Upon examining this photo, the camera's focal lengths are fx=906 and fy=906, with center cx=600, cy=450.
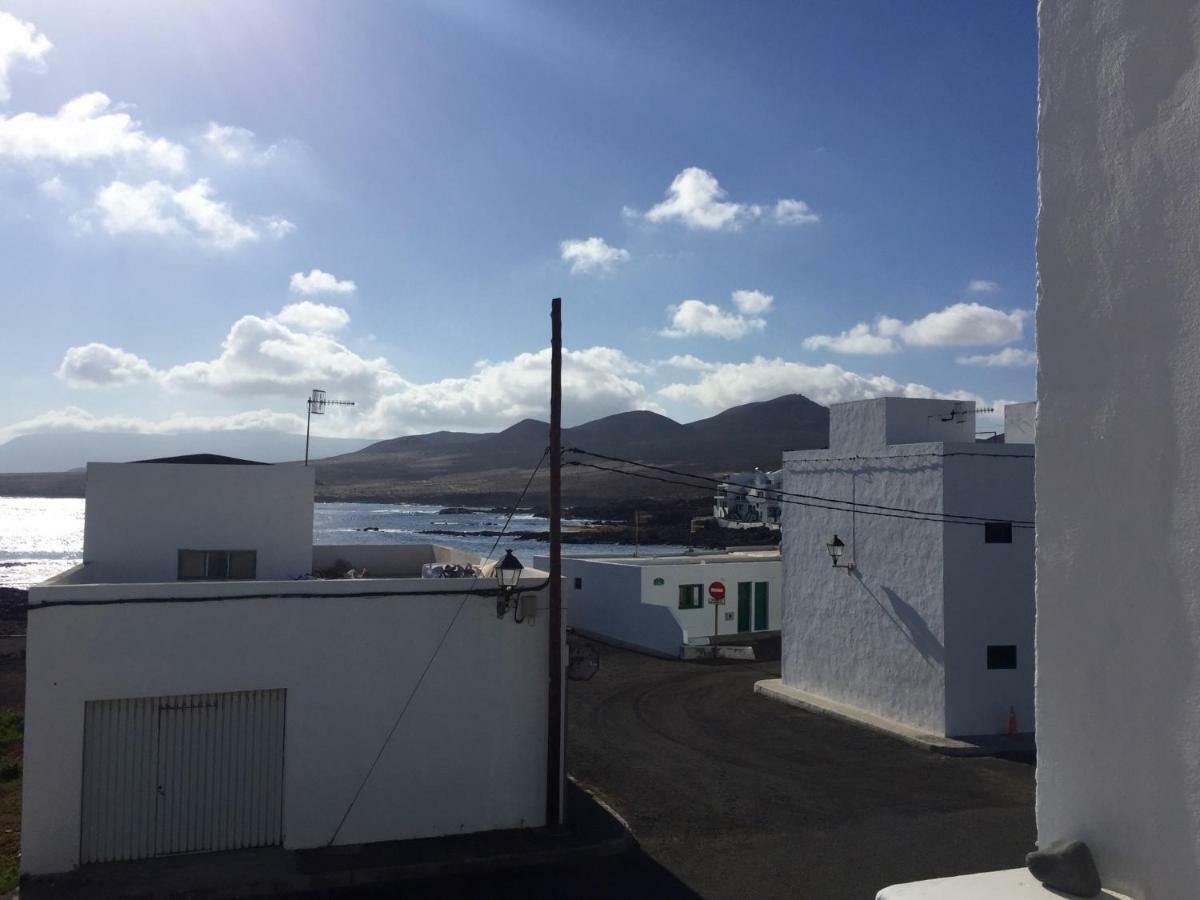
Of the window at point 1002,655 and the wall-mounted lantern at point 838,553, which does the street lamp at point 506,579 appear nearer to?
the wall-mounted lantern at point 838,553

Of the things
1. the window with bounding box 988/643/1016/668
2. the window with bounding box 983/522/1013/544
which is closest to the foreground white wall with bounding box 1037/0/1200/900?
the window with bounding box 983/522/1013/544

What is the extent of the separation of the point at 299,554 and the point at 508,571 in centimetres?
468

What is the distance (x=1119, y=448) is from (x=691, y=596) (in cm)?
2510

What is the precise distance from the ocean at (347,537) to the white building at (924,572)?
36.1 m

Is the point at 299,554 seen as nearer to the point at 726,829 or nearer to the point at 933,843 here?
the point at 726,829

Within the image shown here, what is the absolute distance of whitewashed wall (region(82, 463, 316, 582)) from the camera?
13539mm

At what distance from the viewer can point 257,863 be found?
410 inches

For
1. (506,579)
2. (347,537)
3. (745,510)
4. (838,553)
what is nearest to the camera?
(506,579)

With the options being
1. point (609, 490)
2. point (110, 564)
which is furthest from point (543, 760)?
point (609, 490)

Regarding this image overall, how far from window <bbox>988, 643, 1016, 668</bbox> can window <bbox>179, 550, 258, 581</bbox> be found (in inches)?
518

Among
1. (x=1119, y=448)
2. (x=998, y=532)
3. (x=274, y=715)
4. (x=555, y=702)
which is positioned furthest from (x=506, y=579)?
(x=998, y=532)

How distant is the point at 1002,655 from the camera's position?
673 inches

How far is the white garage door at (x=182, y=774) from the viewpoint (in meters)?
10.3

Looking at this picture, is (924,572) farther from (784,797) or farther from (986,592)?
(784,797)
